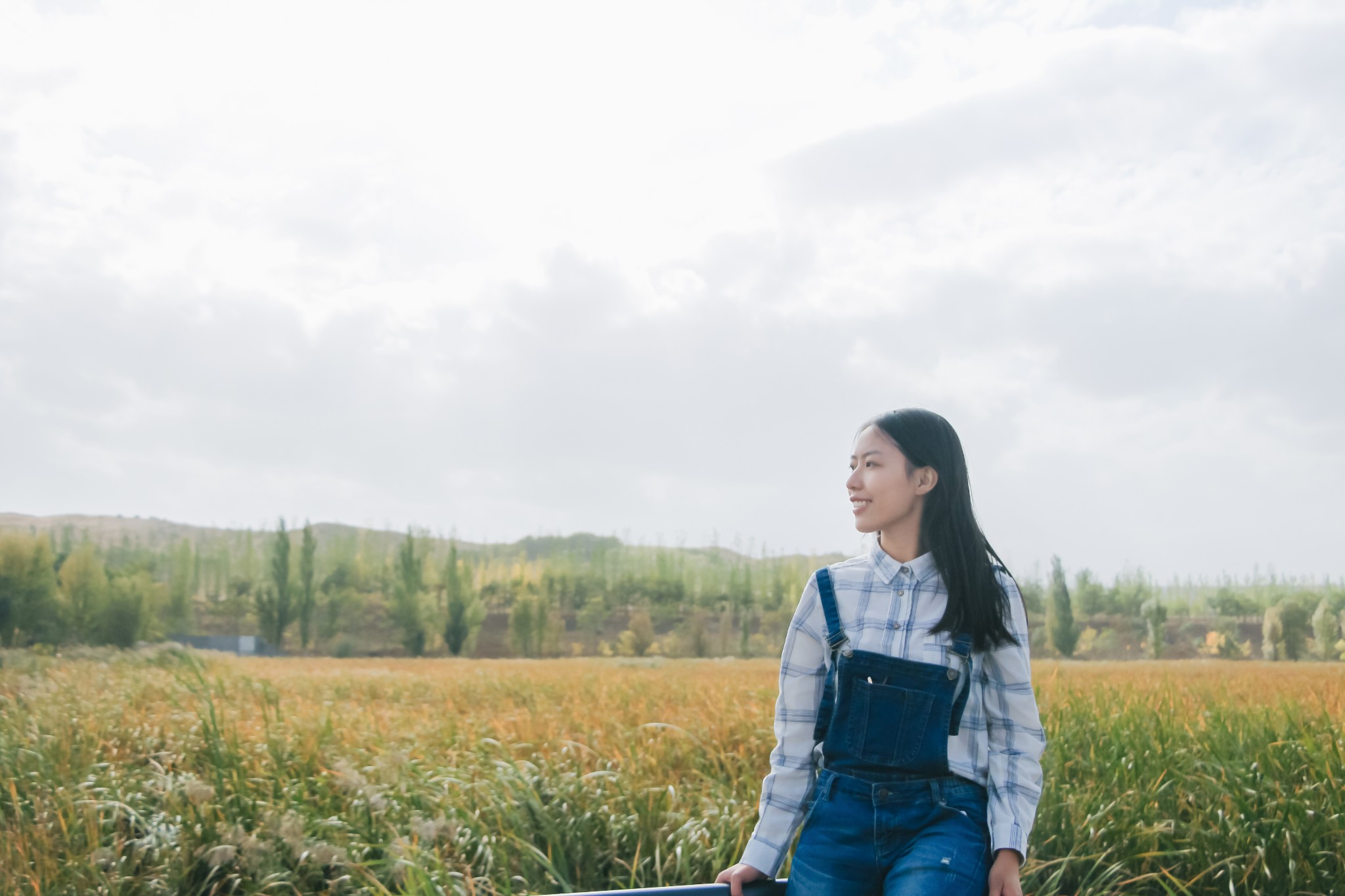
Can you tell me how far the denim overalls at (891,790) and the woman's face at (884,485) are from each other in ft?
0.77

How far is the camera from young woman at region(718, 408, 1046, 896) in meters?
1.56

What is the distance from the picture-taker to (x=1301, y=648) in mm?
6188

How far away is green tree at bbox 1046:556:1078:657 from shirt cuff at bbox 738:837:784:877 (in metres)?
6.45

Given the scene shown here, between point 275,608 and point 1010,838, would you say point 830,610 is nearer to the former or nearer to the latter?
point 1010,838

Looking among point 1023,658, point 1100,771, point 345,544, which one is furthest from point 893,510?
point 345,544

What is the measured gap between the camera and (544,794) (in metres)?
3.29

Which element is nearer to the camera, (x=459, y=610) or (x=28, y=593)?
(x=28, y=593)

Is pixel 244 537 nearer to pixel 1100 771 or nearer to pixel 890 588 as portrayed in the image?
pixel 1100 771

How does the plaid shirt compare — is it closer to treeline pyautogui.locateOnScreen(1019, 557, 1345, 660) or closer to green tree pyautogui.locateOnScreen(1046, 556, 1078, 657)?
treeline pyautogui.locateOnScreen(1019, 557, 1345, 660)

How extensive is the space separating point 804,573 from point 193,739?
26.0 feet

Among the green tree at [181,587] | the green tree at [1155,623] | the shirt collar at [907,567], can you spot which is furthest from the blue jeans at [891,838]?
A: the green tree at [181,587]

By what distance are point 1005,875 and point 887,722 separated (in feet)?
0.95

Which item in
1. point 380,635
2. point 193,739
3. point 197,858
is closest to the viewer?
point 197,858

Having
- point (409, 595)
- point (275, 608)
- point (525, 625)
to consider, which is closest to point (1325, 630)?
point (525, 625)
